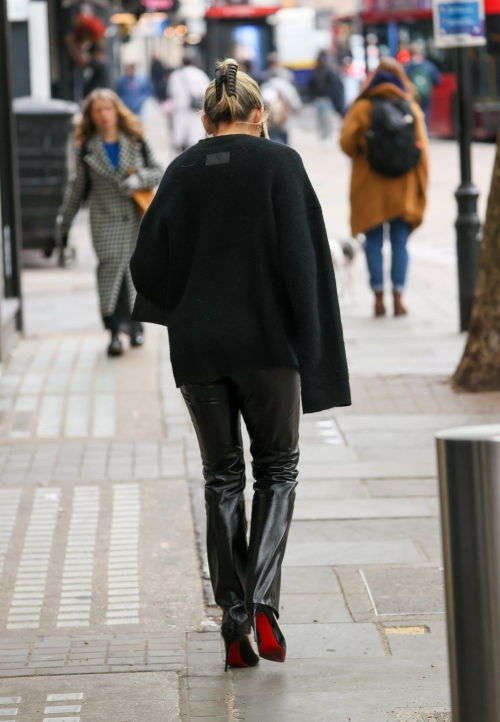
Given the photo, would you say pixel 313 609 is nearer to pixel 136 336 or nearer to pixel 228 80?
pixel 228 80

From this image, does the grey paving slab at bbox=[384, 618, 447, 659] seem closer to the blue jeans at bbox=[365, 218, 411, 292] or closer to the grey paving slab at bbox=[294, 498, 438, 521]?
the grey paving slab at bbox=[294, 498, 438, 521]

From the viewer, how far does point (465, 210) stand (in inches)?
380

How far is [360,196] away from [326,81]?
21.9 metres

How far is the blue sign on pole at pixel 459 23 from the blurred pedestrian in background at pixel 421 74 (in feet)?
64.7

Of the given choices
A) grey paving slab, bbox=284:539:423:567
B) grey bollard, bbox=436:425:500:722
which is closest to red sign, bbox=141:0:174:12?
grey paving slab, bbox=284:539:423:567

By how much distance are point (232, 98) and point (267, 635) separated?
5.15ft

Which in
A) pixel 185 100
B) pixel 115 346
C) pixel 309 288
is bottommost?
pixel 115 346

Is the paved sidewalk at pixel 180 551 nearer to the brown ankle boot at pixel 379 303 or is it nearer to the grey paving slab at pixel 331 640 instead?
the grey paving slab at pixel 331 640

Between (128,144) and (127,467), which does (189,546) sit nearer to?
(127,467)

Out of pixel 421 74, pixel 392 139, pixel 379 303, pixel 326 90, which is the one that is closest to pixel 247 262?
pixel 392 139

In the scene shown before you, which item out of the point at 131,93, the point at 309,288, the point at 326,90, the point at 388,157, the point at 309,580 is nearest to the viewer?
the point at 309,288

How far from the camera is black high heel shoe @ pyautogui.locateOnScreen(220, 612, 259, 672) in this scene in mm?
4000

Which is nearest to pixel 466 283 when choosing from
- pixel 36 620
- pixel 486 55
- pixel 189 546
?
pixel 189 546

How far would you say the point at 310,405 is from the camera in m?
3.85
